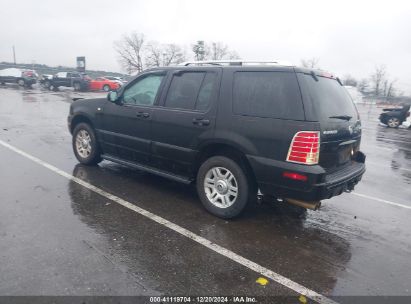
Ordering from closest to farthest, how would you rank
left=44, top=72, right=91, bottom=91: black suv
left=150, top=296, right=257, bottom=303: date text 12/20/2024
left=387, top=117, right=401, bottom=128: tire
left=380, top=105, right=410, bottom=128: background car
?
left=150, top=296, right=257, bottom=303: date text 12/20/2024, left=380, top=105, right=410, bottom=128: background car, left=387, top=117, right=401, bottom=128: tire, left=44, top=72, right=91, bottom=91: black suv

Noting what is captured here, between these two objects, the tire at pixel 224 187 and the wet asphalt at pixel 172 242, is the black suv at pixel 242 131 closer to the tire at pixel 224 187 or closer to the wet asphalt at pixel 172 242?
the tire at pixel 224 187

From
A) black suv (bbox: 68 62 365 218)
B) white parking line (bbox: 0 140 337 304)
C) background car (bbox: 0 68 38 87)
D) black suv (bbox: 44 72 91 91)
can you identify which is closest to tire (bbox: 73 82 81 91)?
black suv (bbox: 44 72 91 91)

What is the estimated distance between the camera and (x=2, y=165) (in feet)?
19.9

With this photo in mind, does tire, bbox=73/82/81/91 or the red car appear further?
the red car

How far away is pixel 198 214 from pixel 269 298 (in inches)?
70.6

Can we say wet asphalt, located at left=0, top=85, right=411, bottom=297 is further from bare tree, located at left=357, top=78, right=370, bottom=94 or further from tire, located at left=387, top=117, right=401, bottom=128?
bare tree, located at left=357, top=78, right=370, bottom=94

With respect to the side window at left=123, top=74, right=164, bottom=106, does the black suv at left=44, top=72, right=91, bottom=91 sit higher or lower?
lower

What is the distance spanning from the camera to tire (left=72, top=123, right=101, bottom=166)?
6070 millimetres

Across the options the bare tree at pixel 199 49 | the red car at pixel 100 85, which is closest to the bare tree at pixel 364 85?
the bare tree at pixel 199 49

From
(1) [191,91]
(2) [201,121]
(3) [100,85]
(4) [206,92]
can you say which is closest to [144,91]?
(1) [191,91]

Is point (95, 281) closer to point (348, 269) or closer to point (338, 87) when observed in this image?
point (348, 269)

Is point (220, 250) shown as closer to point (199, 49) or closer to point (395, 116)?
point (395, 116)

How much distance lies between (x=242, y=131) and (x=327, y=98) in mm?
1062

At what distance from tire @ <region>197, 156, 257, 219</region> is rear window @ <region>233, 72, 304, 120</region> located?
683mm
